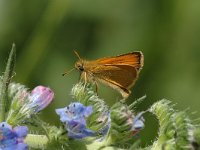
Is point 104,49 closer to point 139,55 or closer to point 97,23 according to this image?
point 97,23

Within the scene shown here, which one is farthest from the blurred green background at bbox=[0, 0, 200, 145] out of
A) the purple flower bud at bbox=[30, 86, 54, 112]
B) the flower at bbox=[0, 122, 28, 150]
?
the flower at bbox=[0, 122, 28, 150]

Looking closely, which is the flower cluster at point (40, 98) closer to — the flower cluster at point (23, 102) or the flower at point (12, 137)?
the flower cluster at point (23, 102)

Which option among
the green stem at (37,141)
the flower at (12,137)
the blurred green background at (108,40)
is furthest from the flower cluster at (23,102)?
the blurred green background at (108,40)

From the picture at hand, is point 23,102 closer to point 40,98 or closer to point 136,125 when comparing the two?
point 40,98

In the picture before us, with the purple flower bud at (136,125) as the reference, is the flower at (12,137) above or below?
below

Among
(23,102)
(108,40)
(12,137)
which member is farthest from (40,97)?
(108,40)
